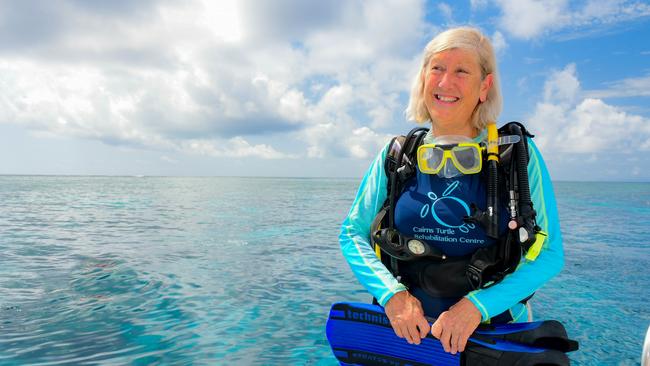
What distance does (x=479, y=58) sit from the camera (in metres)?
2.19

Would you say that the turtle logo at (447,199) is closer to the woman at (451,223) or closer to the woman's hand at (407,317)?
the woman at (451,223)

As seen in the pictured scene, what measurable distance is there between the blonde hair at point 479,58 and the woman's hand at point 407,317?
3.35ft

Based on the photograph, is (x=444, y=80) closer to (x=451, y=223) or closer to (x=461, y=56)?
(x=461, y=56)

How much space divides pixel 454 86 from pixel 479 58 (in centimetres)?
19

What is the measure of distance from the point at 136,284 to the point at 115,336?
7.98ft

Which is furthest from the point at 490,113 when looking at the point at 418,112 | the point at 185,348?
the point at 185,348

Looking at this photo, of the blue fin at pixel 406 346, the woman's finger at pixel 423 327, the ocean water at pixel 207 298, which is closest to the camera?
the blue fin at pixel 406 346

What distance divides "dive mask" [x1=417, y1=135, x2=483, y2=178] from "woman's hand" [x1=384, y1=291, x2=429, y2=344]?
25.9 inches

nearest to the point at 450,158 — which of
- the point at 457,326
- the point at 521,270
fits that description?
the point at 521,270

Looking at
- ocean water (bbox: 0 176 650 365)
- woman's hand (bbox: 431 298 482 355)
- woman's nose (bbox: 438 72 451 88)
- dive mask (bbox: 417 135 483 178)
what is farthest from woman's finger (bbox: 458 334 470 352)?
ocean water (bbox: 0 176 650 365)

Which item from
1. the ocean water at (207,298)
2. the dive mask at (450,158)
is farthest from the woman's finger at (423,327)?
the ocean water at (207,298)

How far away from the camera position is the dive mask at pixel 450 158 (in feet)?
7.12

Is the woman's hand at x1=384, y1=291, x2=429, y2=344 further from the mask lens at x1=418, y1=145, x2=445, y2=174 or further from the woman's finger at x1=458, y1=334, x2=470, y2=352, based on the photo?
the mask lens at x1=418, y1=145, x2=445, y2=174

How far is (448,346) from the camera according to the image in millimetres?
1930
